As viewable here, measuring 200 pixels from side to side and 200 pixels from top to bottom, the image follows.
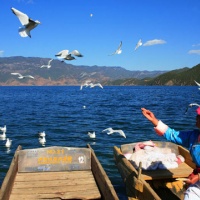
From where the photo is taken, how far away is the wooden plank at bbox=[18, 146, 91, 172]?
40.1 feet

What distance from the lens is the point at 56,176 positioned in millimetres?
11711

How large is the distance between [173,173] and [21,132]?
19.6m

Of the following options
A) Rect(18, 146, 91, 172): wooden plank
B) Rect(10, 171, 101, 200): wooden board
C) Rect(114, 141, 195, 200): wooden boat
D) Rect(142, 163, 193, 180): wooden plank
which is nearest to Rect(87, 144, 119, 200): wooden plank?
Rect(10, 171, 101, 200): wooden board

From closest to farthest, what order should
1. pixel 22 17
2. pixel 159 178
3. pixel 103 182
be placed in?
pixel 22 17 → pixel 103 182 → pixel 159 178

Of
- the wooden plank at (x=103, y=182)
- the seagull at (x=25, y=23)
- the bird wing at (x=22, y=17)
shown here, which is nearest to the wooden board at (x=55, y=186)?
the wooden plank at (x=103, y=182)

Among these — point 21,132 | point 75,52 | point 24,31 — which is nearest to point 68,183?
point 75,52

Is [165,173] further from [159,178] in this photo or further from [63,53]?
[63,53]

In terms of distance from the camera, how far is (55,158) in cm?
1249

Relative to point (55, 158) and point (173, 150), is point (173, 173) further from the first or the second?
point (55, 158)

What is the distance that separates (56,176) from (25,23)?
624cm

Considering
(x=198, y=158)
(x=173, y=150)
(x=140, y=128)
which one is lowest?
(x=140, y=128)

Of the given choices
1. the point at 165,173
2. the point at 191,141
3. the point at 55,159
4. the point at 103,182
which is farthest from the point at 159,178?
the point at 191,141

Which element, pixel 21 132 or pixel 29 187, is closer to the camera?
pixel 29 187

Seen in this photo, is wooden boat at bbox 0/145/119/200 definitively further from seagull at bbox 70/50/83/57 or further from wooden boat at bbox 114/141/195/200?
seagull at bbox 70/50/83/57
